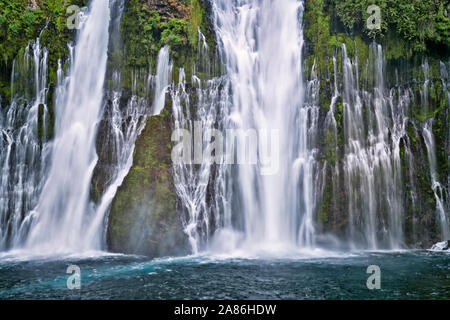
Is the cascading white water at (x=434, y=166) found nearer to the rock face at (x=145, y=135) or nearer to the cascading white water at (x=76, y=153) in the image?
the rock face at (x=145, y=135)

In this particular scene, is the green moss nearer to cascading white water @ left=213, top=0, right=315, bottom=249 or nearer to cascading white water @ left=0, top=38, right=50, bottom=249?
cascading white water @ left=213, top=0, right=315, bottom=249

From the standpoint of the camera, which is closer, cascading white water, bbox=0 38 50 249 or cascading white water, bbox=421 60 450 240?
cascading white water, bbox=421 60 450 240

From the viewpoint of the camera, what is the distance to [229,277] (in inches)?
358

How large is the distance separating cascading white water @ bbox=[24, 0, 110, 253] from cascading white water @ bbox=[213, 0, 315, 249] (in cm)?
518

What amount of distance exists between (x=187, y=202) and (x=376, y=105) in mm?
8002

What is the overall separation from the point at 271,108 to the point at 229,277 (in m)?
7.62

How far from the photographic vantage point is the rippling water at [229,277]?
787 centimetres

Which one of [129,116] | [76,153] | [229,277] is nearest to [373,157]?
[229,277]

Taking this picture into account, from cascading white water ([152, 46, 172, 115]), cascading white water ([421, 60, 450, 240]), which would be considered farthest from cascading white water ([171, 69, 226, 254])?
cascading white water ([421, 60, 450, 240])

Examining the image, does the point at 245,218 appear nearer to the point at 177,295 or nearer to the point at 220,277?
the point at 220,277

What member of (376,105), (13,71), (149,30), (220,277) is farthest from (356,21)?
(13,71)

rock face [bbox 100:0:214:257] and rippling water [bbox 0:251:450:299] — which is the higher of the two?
rock face [bbox 100:0:214:257]

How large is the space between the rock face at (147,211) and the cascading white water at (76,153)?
3.85 feet

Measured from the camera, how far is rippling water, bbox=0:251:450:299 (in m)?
7.87
